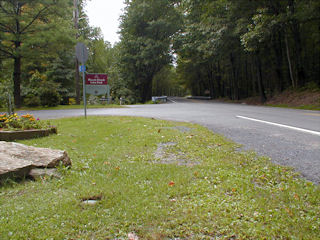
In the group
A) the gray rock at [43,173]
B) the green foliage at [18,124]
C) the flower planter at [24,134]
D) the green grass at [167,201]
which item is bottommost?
the green grass at [167,201]

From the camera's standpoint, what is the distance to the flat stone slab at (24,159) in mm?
3396

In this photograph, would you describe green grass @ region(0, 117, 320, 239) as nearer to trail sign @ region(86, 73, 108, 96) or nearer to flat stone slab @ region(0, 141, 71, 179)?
flat stone slab @ region(0, 141, 71, 179)

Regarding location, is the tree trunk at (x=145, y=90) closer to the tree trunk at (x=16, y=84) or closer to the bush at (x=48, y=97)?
the bush at (x=48, y=97)

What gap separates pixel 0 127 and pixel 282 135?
743 cm

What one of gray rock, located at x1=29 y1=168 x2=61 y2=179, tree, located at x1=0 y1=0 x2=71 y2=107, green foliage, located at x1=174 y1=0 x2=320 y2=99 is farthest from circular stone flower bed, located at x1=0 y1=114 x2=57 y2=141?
green foliage, located at x1=174 y1=0 x2=320 y2=99

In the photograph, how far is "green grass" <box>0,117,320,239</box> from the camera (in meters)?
2.21

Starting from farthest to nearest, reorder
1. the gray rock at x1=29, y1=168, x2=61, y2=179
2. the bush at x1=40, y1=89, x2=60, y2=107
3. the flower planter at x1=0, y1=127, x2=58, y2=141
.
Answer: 1. the bush at x1=40, y1=89, x2=60, y2=107
2. the flower planter at x1=0, y1=127, x2=58, y2=141
3. the gray rock at x1=29, y1=168, x2=61, y2=179

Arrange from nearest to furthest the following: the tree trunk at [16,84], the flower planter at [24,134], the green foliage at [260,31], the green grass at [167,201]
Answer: the green grass at [167,201], the flower planter at [24,134], the green foliage at [260,31], the tree trunk at [16,84]

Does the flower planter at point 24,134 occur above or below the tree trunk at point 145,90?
below

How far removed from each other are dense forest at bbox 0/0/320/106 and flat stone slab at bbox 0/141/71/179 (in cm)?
636

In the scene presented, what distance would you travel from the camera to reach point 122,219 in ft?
7.92

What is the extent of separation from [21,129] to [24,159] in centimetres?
335

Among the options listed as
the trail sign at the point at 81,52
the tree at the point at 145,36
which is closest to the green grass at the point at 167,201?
the trail sign at the point at 81,52

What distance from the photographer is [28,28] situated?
17.9 meters
